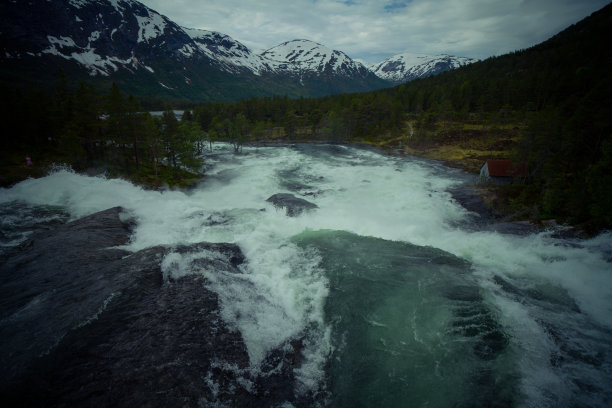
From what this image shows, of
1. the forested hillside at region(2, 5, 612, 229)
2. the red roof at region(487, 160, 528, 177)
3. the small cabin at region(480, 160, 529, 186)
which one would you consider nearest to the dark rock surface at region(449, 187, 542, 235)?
the forested hillside at region(2, 5, 612, 229)

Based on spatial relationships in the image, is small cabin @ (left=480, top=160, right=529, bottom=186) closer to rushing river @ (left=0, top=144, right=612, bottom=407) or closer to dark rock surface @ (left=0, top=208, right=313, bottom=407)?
rushing river @ (left=0, top=144, right=612, bottom=407)

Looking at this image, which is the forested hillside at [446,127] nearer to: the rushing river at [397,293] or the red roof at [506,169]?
the red roof at [506,169]

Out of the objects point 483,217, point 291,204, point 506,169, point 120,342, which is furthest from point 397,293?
point 506,169

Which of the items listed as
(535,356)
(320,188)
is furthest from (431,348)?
(320,188)

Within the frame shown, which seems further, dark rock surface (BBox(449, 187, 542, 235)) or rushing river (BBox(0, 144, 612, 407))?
dark rock surface (BBox(449, 187, 542, 235))

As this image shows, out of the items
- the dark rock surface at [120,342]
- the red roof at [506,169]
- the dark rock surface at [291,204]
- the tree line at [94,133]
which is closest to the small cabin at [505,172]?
the red roof at [506,169]

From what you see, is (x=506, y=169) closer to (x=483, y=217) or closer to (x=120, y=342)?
(x=483, y=217)
